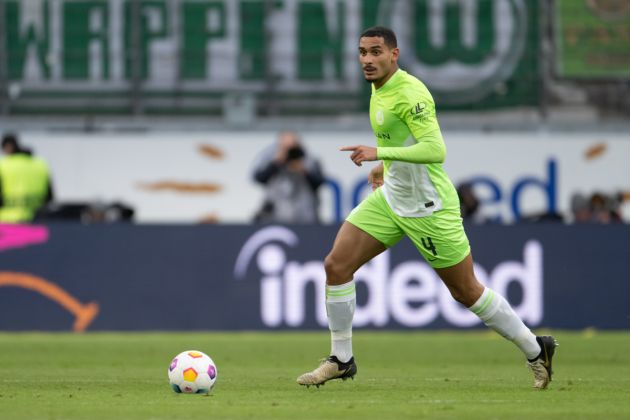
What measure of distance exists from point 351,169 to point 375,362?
8028mm

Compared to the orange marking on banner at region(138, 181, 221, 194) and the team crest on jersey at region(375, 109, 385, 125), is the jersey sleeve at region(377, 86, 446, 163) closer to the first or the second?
the team crest on jersey at region(375, 109, 385, 125)

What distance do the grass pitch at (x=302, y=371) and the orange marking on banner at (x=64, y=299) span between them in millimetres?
183

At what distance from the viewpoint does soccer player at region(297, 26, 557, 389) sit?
9086 millimetres

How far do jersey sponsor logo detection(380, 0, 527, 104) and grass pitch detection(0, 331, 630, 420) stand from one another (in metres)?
5.48

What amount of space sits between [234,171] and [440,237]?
1148 cm

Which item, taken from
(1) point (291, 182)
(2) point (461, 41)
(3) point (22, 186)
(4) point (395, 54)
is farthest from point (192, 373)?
(2) point (461, 41)

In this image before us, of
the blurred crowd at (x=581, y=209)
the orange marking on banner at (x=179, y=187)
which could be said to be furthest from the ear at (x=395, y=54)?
the orange marking on banner at (x=179, y=187)

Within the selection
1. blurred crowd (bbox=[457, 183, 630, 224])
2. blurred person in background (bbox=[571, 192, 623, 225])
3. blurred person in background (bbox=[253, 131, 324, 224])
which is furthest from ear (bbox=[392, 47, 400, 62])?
blurred person in background (bbox=[571, 192, 623, 225])

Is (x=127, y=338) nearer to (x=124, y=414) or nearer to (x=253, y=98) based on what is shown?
(x=253, y=98)

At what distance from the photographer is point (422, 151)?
8836 millimetres

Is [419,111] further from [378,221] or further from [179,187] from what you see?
[179,187]

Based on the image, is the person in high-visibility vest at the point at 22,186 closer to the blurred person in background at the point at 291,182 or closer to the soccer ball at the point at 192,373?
the blurred person in background at the point at 291,182

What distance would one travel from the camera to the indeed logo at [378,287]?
1600 cm

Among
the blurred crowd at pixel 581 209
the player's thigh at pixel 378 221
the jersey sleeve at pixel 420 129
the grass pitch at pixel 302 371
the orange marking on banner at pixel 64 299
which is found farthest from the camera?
the blurred crowd at pixel 581 209
